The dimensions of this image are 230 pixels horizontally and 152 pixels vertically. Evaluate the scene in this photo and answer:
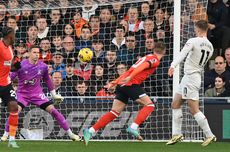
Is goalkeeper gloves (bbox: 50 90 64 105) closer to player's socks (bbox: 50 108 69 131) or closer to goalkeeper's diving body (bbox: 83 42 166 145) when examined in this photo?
player's socks (bbox: 50 108 69 131)

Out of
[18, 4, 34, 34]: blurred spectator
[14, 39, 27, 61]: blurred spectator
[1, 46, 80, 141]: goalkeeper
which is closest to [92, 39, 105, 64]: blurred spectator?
[14, 39, 27, 61]: blurred spectator

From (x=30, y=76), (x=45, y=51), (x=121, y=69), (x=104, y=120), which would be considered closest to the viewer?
(x=104, y=120)

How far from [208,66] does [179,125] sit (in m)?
Answer: 3.96

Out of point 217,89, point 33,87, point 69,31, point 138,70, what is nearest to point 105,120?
point 138,70

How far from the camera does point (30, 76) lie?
49.7 feet

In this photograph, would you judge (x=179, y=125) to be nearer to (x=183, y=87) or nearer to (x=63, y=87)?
(x=183, y=87)

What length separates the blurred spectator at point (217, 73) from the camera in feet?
53.2

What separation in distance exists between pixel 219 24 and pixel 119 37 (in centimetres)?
250

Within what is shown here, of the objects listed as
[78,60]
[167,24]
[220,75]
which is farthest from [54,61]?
[220,75]

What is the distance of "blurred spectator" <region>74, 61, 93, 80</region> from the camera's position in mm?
17062

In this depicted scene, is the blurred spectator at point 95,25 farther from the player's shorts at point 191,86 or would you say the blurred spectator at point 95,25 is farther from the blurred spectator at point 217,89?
the player's shorts at point 191,86

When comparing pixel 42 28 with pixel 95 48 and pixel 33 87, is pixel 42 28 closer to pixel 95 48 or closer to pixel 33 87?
pixel 95 48

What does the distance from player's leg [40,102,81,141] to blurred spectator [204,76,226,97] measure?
3.02 meters

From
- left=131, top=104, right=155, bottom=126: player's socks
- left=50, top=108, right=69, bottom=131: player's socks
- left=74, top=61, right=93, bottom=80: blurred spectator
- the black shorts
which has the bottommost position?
left=50, top=108, right=69, bottom=131: player's socks
